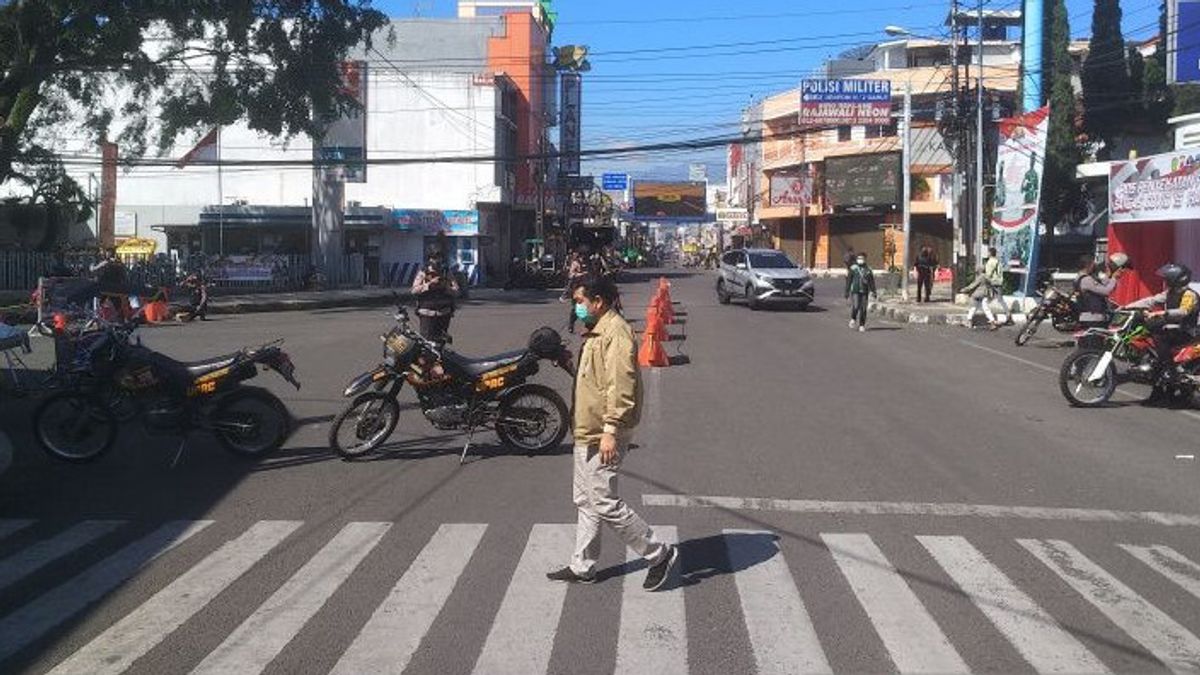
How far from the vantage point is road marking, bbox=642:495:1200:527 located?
7816mm

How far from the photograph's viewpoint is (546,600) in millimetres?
5855

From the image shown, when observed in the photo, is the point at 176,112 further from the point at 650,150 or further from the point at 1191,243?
the point at 1191,243

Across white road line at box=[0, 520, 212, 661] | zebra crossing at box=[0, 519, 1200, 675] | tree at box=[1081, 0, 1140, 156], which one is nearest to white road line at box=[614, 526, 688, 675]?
zebra crossing at box=[0, 519, 1200, 675]

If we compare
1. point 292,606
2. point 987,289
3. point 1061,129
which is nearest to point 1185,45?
point 987,289

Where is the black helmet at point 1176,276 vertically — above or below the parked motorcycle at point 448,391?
above

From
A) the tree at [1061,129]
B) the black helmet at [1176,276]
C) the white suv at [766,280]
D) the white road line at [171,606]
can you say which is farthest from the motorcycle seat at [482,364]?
the tree at [1061,129]

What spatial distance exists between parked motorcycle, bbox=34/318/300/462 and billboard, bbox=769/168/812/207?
62.7m

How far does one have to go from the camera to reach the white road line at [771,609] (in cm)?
499

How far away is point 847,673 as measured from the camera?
191 inches

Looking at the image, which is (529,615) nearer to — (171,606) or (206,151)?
(171,606)

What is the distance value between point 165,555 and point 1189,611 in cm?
567

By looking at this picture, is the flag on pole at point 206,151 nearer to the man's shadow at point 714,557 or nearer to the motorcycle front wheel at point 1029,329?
the motorcycle front wheel at point 1029,329

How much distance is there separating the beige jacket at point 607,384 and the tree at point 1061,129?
40618mm

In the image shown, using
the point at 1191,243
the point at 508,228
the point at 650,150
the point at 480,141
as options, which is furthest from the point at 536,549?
the point at 508,228
